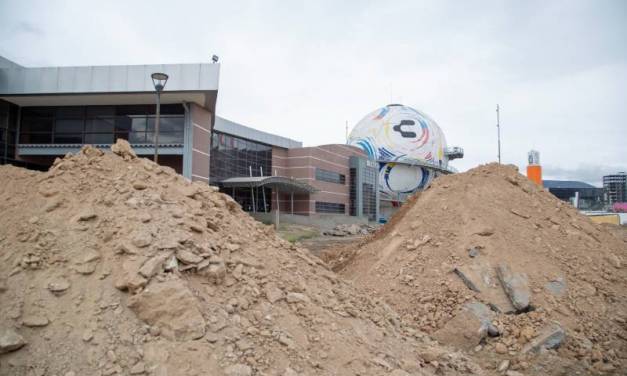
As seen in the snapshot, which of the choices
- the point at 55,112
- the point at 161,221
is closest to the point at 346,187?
the point at 55,112

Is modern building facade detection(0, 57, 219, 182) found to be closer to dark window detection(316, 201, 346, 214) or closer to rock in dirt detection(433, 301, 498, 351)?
rock in dirt detection(433, 301, 498, 351)

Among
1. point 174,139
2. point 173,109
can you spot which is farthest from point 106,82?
point 174,139

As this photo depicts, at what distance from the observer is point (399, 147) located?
56.1 m

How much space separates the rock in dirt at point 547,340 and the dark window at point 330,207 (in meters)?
32.5

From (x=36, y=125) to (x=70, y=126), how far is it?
200 centimetres

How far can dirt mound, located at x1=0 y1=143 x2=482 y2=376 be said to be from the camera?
12.7 ft

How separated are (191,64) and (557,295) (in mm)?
18022

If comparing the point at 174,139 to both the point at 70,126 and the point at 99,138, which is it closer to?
the point at 99,138

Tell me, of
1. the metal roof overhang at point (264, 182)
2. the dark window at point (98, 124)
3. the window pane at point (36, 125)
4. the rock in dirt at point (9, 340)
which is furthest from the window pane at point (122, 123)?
the rock in dirt at point (9, 340)

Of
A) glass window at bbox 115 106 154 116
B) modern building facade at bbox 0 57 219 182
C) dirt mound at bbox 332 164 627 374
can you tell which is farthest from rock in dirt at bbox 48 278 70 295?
glass window at bbox 115 106 154 116

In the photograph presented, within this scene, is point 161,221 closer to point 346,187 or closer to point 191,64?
point 191,64

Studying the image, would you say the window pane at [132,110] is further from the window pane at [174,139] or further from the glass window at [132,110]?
the window pane at [174,139]

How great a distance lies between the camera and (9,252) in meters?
4.63

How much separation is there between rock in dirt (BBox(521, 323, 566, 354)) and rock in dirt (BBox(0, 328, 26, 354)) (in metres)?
6.80
